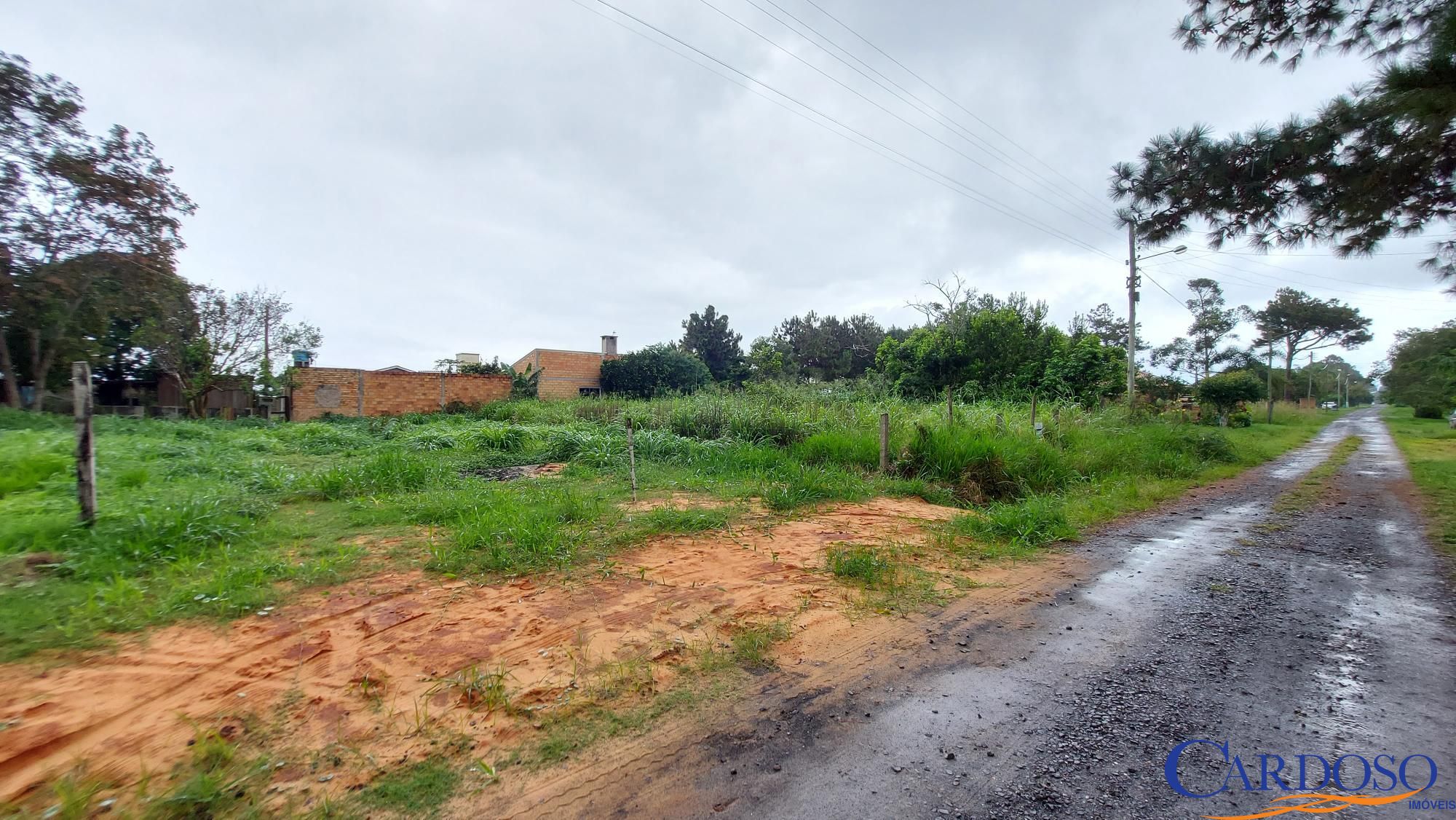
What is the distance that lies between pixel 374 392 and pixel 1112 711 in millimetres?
22965

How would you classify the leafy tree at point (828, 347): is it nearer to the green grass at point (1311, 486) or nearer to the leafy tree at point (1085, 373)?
the leafy tree at point (1085, 373)

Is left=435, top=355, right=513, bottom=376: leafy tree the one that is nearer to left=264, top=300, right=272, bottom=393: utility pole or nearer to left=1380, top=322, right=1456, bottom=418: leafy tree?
left=264, top=300, right=272, bottom=393: utility pole

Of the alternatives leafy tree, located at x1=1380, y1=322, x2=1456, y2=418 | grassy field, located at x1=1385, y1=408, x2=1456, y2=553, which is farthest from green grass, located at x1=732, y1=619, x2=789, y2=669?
leafy tree, located at x1=1380, y1=322, x2=1456, y2=418

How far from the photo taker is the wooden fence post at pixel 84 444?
423 centimetres

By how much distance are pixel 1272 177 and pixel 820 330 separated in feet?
101

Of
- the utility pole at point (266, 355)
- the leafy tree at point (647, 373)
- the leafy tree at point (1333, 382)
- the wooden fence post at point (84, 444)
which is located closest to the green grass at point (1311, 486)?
the wooden fence post at point (84, 444)

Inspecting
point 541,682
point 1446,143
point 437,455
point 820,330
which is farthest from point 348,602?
point 820,330

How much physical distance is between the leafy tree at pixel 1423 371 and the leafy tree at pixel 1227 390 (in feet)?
17.8

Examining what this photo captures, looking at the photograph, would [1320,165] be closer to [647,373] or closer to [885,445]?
[885,445]

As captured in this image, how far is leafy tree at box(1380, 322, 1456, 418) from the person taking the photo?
936 inches

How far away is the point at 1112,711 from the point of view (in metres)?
2.56

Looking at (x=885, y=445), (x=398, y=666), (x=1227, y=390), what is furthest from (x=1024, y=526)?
(x=1227, y=390)

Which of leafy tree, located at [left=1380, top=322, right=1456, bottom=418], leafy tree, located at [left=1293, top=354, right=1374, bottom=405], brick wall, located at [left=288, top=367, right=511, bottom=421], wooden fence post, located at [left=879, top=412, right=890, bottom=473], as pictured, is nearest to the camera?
wooden fence post, located at [left=879, top=412, right=890, bottom=473]

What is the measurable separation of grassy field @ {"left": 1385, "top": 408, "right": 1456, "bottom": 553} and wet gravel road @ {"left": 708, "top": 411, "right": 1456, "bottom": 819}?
250cm
